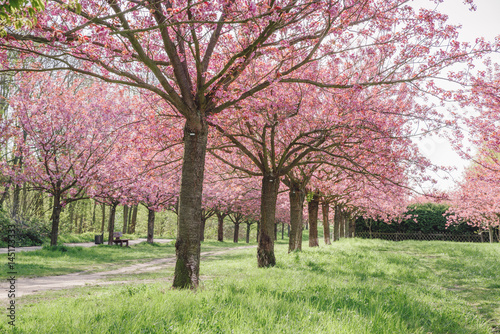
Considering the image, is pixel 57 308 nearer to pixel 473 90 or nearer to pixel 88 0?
pixel 88 0

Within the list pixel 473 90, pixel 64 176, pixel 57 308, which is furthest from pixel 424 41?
pixel 64 176

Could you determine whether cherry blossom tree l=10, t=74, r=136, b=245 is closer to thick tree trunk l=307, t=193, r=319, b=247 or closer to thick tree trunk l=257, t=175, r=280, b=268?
thick tree trunk l=257, t=175, r=280, b=268

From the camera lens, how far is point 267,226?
11.1 m

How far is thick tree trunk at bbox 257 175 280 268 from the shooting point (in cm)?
1083

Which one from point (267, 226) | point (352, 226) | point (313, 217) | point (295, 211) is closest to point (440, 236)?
point (352, 226)

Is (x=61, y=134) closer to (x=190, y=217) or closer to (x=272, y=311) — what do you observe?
(x=190, y=217)

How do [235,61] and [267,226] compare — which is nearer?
Result: [235,61]

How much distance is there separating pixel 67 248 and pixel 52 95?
7866 millimetres

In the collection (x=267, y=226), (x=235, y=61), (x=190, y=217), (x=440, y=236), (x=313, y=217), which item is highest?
(x=235, y=61)

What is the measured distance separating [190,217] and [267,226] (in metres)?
4.85

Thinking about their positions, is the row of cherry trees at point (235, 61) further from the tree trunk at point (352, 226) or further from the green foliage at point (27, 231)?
the tree trunk at point (352, 226)

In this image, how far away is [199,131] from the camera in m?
7.12

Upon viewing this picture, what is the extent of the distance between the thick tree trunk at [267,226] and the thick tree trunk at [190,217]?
14.4 ft

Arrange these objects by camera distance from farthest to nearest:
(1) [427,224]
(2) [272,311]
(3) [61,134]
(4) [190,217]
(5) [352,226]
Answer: (5) [352,226] < (1) [427,224] < (3) [61,134] < (4) [190,217] < (2) [272,311]
